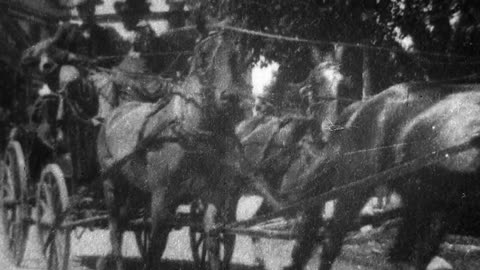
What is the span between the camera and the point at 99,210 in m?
5.54

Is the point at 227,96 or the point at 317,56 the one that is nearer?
the point at 227,96

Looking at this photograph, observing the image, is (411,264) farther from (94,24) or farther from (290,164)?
(94,24)

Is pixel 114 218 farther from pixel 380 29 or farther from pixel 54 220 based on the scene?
pixel 380 29

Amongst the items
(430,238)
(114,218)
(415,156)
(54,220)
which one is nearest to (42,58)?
(54,220)

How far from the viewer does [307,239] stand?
4.48m

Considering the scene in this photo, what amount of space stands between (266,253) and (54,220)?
145 inches

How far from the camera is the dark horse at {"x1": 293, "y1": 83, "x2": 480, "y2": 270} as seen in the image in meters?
3.40

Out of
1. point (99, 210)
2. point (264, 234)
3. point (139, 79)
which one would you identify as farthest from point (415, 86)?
point (99, 210)

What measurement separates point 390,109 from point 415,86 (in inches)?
10.4

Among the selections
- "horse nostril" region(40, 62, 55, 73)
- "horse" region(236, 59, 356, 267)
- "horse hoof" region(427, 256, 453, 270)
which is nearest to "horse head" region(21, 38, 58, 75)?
"horse nostril" region(40, 62, 55, 73)

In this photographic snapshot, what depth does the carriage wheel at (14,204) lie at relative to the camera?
5695mm

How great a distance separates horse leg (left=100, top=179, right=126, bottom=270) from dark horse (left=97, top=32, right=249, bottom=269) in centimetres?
1

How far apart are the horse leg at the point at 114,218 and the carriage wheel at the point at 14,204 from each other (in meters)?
1.08

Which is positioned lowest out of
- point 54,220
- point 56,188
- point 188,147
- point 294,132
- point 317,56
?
point 54,220
